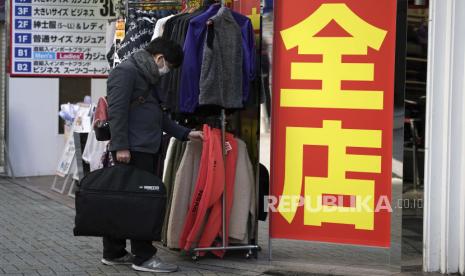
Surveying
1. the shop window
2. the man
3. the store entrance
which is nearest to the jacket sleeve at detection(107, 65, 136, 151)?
the man

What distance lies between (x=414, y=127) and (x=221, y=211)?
1.59 metres

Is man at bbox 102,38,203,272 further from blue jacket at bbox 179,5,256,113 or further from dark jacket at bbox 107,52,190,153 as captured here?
blue jacket at bbox 179,5,256,113

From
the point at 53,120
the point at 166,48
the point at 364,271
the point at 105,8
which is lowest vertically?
the point at 364,271

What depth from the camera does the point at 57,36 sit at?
10.3 metres

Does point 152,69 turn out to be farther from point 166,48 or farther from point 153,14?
point 153,14

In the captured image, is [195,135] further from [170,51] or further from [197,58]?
[170,51]

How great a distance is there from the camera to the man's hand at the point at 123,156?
590cm

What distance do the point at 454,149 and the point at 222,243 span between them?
1878 mm

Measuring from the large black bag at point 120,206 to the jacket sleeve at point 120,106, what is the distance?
0.22 meters

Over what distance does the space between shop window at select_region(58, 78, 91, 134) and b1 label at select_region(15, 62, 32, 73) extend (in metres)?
1.70

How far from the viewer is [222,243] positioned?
21.3ft

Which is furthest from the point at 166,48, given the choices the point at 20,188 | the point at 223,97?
the point at 20,188

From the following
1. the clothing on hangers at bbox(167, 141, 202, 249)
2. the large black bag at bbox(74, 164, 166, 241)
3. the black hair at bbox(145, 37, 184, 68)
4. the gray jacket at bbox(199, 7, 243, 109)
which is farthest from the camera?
the clothing on hangers at bbox(167, 141, 202, 249)

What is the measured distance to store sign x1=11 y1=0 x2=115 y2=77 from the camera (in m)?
10.2
